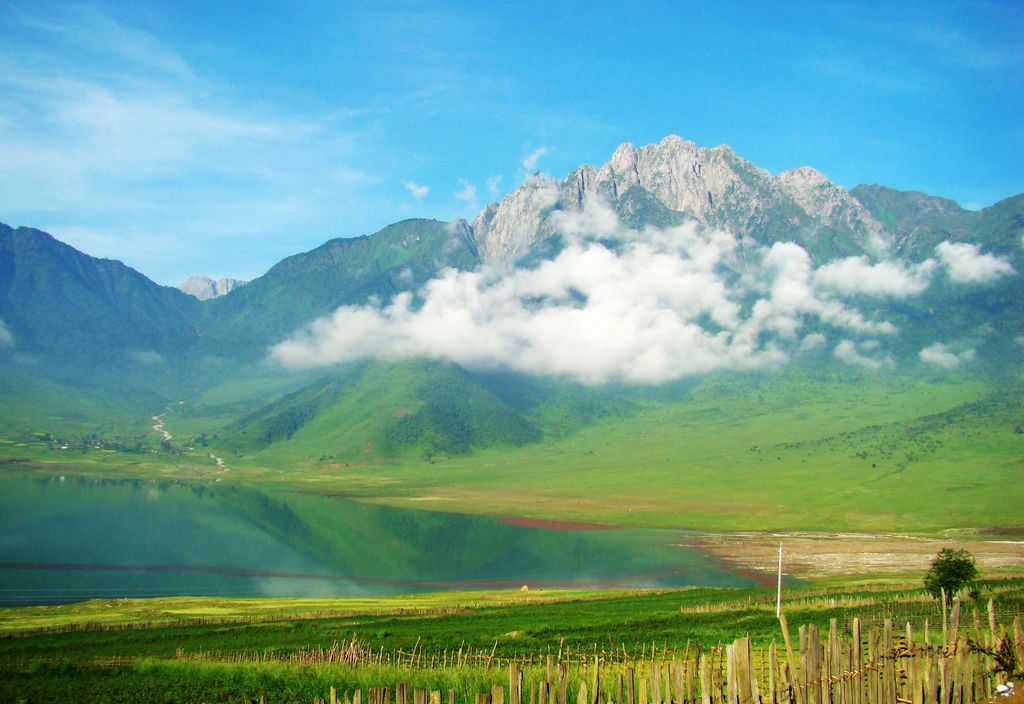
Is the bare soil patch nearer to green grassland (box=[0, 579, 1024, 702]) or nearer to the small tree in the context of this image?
green grassland (box=[0, 579, 1024, 702])

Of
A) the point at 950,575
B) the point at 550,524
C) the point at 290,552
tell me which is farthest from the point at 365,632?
the point at 550,524

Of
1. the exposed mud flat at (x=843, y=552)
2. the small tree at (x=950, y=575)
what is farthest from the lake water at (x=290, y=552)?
the small tree at (x=950, y=575)

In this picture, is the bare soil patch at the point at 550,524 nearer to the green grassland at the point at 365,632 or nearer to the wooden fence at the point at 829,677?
the green grassland at the point at 365,632

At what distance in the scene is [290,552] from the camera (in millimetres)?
104625

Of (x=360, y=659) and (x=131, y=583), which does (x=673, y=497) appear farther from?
(x=360, y=659)

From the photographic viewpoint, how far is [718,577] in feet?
279

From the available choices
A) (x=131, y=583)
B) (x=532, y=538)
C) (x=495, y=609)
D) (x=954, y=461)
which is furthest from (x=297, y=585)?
(x=954, y=461)

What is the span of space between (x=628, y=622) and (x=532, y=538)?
229 feet

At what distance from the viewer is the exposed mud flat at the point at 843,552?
283 feet

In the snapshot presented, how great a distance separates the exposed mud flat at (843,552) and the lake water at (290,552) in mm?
5870

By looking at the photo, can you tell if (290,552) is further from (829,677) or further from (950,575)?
(829,677)

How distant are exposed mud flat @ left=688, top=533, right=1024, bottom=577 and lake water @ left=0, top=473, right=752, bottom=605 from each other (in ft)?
19.3

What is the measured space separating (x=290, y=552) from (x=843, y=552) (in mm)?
72018

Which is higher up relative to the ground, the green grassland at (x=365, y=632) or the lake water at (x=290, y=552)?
the green grassland at (x=365, y=632)
